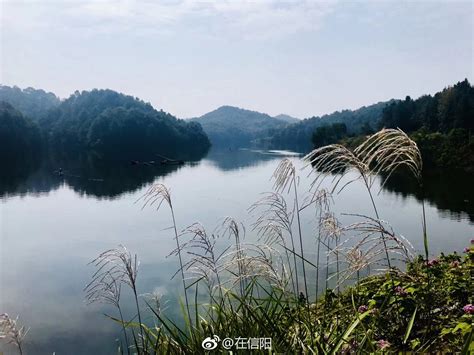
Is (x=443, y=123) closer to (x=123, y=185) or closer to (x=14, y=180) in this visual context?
(x=123, y=185)

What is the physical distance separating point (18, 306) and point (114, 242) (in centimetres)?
1052

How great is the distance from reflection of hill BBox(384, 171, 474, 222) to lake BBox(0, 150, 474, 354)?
0.37 ft

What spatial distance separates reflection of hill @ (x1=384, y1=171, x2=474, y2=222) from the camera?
3906 centimetres

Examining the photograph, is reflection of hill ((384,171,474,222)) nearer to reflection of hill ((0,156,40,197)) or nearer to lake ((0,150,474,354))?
lake ((0,150,474,354))

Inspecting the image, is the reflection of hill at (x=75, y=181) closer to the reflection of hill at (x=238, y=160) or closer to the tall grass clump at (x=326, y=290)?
the reflection of hill at (x=238, y=160)

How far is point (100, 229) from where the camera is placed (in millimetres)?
32969

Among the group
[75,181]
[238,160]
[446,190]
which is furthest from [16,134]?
[446,190]

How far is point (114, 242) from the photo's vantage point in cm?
2842

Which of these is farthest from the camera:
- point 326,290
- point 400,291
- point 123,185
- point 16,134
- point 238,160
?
point 16,134

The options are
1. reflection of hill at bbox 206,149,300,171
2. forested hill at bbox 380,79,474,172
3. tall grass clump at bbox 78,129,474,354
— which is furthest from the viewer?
reflection of hill at bbox 206,149,300,171

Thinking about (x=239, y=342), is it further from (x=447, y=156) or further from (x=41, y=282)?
(x=447, y=156)

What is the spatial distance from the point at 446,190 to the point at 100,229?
41.7m

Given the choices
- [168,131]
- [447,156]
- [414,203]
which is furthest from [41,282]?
[168,131]

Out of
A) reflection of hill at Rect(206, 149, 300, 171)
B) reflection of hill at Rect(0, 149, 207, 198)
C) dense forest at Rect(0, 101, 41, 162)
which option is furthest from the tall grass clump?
dense forest at Rect(0, 101, 41, 162)
